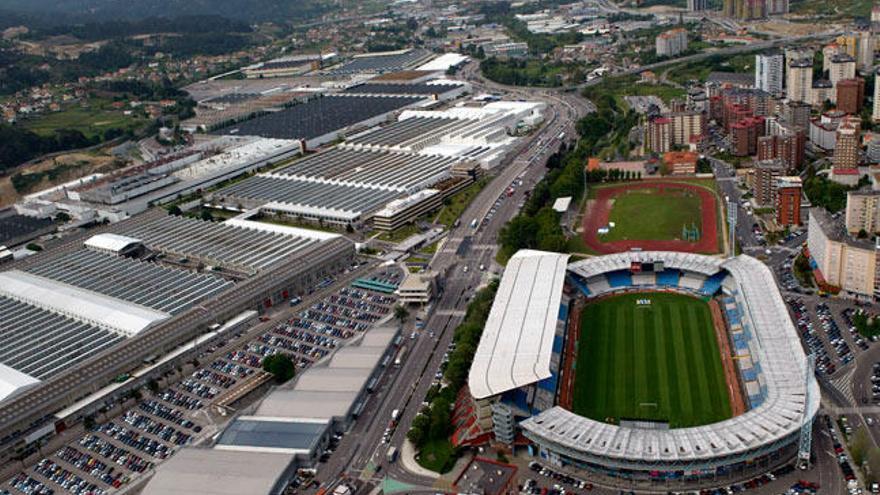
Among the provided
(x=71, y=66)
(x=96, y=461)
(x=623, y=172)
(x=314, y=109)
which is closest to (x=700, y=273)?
(x=623, y=172)

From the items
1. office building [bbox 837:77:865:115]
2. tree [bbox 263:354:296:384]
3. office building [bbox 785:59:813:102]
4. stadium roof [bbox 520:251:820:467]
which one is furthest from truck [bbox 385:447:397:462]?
office building [bbox 785:59:813:102]

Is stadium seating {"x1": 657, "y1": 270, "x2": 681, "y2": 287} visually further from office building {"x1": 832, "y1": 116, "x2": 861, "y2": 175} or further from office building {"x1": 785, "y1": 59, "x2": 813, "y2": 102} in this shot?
office building {"x1": 785, "y1": 59, "x2": 813, "y2": 102}

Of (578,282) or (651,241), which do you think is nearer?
(578,282)

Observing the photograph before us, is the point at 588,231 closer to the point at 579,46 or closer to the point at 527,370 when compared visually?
the point at 527,370

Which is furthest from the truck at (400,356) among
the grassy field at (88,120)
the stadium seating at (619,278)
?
the grassy field at (88,120)

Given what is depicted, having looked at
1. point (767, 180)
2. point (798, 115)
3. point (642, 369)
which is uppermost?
point (798, 115)

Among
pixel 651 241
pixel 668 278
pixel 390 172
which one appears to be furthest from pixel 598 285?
Answer: pixel 390 172

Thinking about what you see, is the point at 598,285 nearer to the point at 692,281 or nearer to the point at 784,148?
the point at 692,281

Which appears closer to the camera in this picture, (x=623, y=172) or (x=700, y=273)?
(x=700, y=273)
